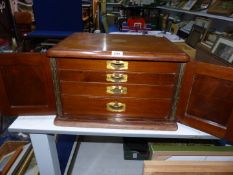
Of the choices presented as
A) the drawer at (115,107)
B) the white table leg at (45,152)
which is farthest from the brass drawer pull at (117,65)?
the white table leg at (45,152)

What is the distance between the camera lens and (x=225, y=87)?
570 millimetres

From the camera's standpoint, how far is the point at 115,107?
0.69m

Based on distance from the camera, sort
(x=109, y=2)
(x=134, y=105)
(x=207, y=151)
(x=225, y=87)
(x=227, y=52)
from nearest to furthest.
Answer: (x=225, y=87)
(x=134, y=105)
(x=207, y=151)
(x=227, y=52)
(x=109, y=2)

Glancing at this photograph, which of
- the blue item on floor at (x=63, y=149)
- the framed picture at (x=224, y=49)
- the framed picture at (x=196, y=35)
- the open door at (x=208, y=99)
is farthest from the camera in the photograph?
the framed picture at (x=196, y=35)

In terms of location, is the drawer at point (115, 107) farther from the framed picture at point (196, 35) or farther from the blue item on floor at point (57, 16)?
the blue item on floor at point (57, 16)

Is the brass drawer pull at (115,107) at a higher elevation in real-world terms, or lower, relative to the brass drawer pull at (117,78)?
lower

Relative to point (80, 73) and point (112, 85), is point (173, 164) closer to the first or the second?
point (112, 85)

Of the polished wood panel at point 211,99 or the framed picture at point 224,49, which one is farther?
the framed picture at point 224,49

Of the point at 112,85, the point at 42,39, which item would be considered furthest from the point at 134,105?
the point at 42,39

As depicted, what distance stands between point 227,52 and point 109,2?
2810mm

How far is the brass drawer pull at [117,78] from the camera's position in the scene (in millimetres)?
629

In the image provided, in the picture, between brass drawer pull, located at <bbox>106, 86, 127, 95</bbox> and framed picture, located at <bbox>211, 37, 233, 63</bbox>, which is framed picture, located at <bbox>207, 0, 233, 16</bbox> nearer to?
framed picture, located at <bbox>211, 37, 233, 63</bbox>

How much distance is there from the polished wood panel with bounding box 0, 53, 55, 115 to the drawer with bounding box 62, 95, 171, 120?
78 millimetres

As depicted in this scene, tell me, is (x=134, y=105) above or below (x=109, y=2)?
below
